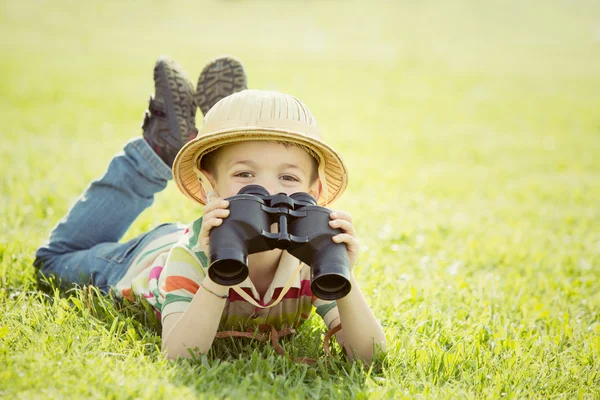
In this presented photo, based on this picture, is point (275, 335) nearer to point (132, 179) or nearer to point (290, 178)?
point (290, 178)

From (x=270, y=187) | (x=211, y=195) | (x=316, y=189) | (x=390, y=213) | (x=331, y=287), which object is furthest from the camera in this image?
(x=390, y=213)

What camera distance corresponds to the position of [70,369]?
2.44m

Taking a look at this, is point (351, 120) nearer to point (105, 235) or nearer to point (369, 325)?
point (105, 235)

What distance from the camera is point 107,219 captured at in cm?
422

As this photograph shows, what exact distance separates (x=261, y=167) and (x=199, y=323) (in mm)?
754

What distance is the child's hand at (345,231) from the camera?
2.52m

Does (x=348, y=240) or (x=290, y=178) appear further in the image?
(x=290, y=178)

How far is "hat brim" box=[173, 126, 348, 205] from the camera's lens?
274cm

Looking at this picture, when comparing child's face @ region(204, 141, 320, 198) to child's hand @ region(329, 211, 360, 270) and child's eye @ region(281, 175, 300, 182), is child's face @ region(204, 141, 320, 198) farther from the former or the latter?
child's hand @ region(329, 211, 360, 270)


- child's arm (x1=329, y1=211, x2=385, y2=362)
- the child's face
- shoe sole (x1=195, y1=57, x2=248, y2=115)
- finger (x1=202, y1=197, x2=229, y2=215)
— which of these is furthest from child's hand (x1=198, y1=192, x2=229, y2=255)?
shoe sole (x1=195, y1=57, x2=248, y2=115)

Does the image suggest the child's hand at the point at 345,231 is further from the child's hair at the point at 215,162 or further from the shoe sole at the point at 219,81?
the shoe sole at the point at 219,81

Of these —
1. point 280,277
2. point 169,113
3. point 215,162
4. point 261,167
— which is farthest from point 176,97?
point 280,277

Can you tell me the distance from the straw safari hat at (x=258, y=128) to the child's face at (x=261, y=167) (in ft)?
0.16

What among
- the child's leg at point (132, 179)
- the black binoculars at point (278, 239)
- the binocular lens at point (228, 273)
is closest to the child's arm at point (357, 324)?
the black binoculars at point (278, 239)
